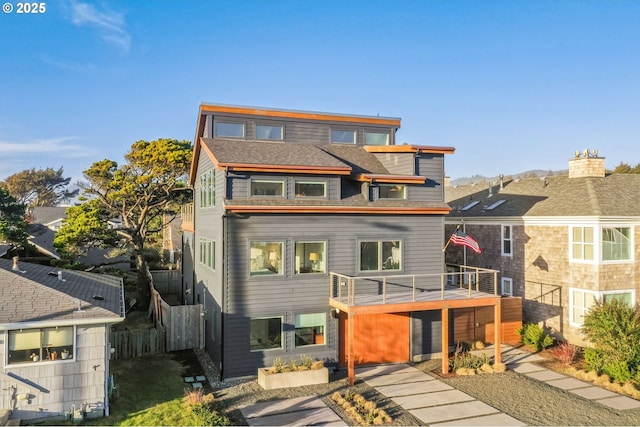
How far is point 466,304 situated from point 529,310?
6.82 m

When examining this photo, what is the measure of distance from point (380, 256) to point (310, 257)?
2709mm

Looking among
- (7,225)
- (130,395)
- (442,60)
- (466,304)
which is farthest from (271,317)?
(7,225)

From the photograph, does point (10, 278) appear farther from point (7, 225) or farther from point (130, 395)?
point (7, 225)

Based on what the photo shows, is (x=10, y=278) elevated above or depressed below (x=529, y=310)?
above

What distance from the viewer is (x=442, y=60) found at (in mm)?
21797

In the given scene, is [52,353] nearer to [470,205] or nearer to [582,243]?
[582,243]

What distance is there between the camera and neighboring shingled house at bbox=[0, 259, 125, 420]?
1116 cm

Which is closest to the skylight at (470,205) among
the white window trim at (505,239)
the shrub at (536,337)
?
the white window trim at (505,239)

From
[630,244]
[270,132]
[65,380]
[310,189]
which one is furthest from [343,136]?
[65,380]

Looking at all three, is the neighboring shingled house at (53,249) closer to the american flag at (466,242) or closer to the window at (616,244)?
the american flag at (466,242)

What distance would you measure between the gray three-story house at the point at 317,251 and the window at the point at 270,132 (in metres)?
0.68

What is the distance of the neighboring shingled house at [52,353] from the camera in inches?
439

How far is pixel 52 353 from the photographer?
37.7 feet

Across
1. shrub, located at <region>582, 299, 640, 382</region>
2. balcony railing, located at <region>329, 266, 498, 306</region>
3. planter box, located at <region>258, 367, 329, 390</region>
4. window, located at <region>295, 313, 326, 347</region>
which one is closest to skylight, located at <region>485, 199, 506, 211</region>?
balcony railing, located at <region>329, 266, 498, 306</region>
